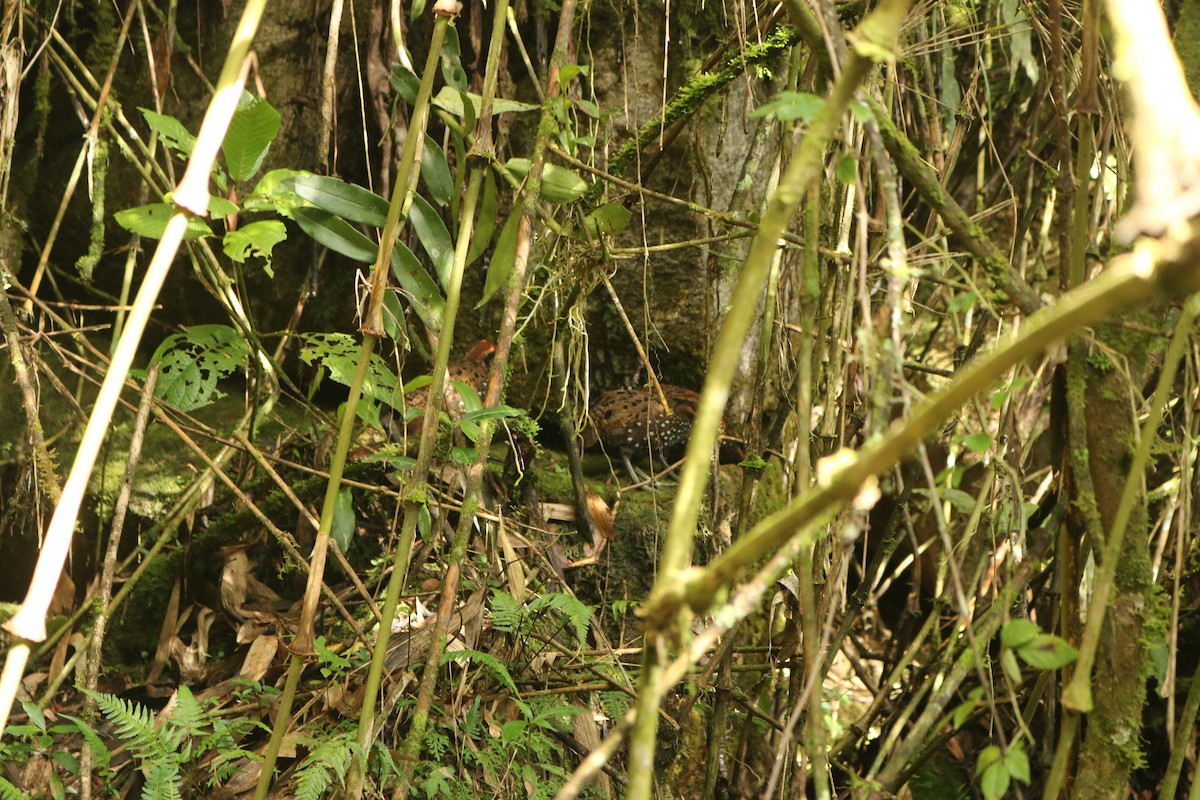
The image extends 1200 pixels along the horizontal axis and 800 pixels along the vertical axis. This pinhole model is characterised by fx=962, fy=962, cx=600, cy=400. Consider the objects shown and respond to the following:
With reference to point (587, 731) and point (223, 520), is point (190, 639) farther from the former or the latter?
point (587, 731)

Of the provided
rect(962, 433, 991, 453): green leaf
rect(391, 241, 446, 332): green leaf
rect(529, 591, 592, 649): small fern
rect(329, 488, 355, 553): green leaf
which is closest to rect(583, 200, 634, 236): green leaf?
rect(391, 241, 446, 332): green leaf

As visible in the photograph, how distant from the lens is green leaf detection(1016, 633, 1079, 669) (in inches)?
35.7

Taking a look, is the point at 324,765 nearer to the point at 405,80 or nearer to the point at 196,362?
the point at 196,362

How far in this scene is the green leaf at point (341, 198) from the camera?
5.51 feet

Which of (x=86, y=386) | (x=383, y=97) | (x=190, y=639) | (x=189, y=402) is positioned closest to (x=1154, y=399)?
(x=189, y=402)

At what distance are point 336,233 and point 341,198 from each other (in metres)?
0.06

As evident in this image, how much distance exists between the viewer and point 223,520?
96.6 inches

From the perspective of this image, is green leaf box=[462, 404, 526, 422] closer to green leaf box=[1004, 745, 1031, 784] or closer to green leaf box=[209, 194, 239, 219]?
green leaf box=[209, 194, 239, 219]

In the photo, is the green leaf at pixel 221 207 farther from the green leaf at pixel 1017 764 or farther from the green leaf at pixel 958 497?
the green leaf at pixel 1017 764

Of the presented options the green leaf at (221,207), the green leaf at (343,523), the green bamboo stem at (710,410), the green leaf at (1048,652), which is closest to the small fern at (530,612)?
the green leaf at (343,523)

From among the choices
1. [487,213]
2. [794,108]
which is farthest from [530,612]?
[794,108]

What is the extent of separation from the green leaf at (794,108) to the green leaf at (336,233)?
95 cm

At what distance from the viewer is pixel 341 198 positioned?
67.0 inches

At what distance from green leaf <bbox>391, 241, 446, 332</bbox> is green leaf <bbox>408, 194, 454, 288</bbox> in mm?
30
